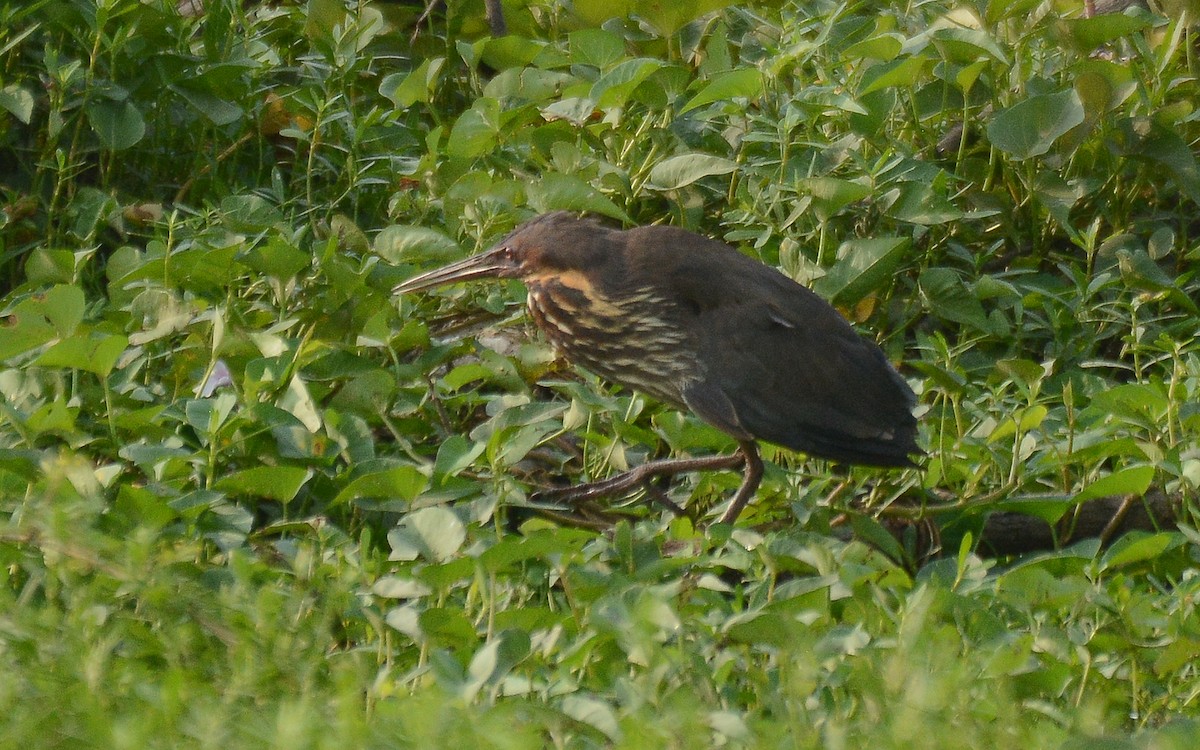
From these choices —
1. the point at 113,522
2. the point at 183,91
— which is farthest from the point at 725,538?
the point at 183,91

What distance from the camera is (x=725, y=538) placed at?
3.50 m

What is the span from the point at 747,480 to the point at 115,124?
2512 mm

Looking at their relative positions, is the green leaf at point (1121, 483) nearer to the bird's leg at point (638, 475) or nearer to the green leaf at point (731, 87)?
the bird's leg at point (638, 475)

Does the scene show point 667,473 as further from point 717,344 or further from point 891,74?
point 891,74

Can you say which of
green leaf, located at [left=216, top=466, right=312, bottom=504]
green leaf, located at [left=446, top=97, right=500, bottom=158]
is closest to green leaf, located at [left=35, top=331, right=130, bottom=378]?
green leaf, located at [left=216, top=466, right=312, bottom=504]

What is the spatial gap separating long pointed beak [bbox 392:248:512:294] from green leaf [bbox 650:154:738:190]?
2.09 feet

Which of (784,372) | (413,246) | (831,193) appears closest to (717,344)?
(784,372)

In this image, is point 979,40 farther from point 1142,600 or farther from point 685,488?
point 1142,600

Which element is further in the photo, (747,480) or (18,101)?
(18,101)

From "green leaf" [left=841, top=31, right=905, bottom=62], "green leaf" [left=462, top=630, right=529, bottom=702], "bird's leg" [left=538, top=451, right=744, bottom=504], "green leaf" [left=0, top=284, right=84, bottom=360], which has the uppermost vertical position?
"green leaf" [left=841, top=31, right=905, bottom=62]

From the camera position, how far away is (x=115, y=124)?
5.32m

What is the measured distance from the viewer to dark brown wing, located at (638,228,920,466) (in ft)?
13.2

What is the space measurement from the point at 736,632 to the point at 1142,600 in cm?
90

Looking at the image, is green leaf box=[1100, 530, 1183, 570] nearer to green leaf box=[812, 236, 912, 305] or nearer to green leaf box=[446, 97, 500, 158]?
green leaf box=[812, 236, 912, 305]
